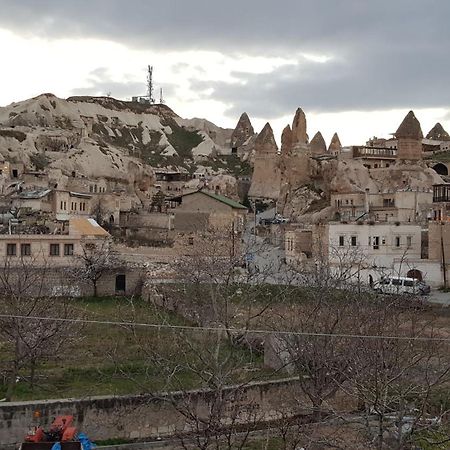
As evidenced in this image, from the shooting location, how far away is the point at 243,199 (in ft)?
259

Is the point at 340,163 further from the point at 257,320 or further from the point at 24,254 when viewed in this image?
the point at 257,320

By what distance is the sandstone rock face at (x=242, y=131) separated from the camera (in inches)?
5028

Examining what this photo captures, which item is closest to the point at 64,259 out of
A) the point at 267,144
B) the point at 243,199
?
the point at 243,199

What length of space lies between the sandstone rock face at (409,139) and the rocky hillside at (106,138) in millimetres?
30103

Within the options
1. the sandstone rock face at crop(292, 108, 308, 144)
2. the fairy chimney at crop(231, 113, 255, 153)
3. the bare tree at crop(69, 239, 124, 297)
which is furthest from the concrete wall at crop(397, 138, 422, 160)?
the fairy chimney at crop(231, 113, 255, 153)

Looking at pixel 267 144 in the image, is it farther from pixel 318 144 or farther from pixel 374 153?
pixel 374 153

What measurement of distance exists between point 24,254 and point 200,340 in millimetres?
18823

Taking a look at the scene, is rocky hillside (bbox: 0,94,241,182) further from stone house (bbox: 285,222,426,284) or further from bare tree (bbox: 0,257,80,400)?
bare tree (bbox: 0,257,80,400)

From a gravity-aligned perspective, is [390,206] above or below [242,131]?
below

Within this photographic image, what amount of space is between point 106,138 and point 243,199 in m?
42.0

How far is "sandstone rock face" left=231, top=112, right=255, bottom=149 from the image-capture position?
12771 centimetres

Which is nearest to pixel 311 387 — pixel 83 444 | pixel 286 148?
pixel 83 444

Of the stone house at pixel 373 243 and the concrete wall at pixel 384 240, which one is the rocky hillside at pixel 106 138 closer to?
the stone house at pixel 373 243

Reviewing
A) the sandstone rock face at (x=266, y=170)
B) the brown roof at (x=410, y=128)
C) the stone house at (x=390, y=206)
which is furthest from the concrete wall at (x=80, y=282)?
the sandstone rock face at (x=266, y=170)
